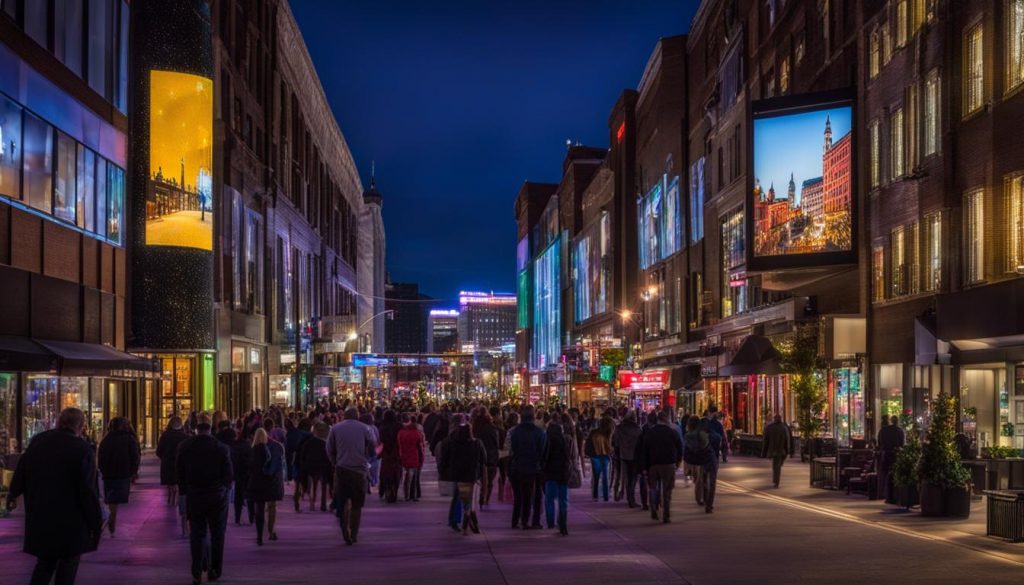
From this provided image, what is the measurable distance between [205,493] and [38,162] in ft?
60.0

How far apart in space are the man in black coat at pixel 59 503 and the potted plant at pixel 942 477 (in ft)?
48.4

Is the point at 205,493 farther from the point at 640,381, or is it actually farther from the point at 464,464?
the point at 640,381

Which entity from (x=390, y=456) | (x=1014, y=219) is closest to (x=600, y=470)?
(x=390, y=456)

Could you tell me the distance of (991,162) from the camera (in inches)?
1085

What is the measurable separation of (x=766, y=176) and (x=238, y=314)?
25.0m

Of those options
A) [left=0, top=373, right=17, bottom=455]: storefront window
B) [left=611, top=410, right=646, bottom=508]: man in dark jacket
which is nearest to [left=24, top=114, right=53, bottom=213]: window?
[left=0, top=373, right=17, bottom=455]: storefront window

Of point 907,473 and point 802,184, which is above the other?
point 802,184

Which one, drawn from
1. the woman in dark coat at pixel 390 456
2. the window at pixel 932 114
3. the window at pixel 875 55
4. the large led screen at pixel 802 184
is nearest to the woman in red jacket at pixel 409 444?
the woman in dark coat at pixel 390 456

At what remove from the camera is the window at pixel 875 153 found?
1441 inches

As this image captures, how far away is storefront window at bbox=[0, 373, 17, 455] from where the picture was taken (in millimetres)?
28234

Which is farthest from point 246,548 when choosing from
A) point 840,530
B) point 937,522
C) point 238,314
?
point 238,314

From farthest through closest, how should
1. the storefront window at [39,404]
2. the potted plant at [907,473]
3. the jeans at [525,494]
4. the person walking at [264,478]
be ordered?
the storefront window at [39,404]
the potted plant at [907,473]
the jeans at [525,494]
the person walking at [264,478]

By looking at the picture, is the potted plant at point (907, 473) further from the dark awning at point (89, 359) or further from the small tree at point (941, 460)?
the dark awning at point (89, 359)

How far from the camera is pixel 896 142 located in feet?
115
